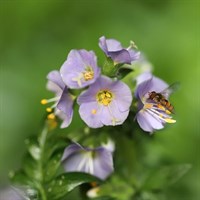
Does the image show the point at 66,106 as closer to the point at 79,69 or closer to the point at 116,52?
the point at 79,69

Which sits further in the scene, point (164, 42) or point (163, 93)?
point (164, 42)

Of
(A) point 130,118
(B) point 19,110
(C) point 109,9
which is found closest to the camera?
(A) point 130,118

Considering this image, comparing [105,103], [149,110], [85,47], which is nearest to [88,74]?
[105,103]

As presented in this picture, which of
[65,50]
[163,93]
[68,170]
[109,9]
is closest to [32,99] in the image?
[65,50]

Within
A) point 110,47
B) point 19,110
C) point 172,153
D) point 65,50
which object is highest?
point 110,47

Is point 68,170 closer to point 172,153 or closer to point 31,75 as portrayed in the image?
point 172,153

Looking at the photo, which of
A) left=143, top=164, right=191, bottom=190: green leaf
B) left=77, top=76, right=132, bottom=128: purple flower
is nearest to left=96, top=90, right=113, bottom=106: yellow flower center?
left=77, top=76, right=132, bottom=128: purple flower
